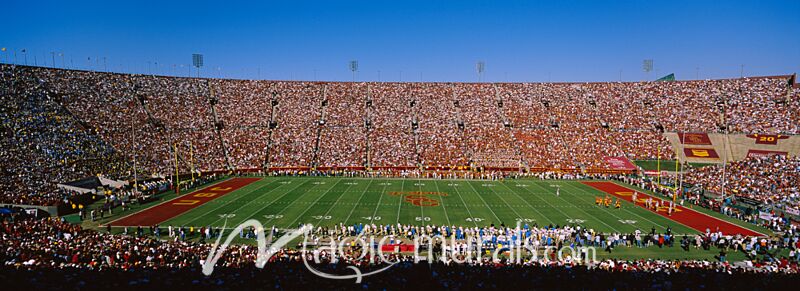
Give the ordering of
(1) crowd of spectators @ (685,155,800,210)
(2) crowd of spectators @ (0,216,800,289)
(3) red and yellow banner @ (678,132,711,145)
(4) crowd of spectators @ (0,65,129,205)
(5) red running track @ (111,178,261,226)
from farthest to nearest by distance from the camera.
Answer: (3) red and yellow banner @ (678,132,711,145)
(4) crowd of spectators @ (0,65,129,205)
(1) crowd of spectators @ (685,155,800,210)
(5) red running track @ (111,178,261,226)
(2) crowd of spectators @ (0,216,800,289)

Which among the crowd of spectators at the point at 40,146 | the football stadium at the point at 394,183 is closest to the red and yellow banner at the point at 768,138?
the football stadium at the point at 394,183

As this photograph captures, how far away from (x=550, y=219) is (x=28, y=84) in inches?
1981

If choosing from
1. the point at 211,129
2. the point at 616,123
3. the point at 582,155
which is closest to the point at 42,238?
the point at 211,129

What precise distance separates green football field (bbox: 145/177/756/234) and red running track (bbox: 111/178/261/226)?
846mm

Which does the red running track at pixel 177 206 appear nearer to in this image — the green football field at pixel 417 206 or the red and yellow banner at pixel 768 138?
the green football field at pixel 417 206

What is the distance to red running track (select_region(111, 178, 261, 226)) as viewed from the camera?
985 inches

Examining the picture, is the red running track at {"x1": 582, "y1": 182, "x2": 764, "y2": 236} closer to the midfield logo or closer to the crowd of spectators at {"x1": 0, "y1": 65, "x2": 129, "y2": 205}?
the midfield logo

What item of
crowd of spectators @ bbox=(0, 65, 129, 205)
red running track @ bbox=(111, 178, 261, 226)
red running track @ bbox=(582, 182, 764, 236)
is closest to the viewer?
red running track @ bbox=(582, 182, 764, 236)

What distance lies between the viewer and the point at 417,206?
29.3 meters

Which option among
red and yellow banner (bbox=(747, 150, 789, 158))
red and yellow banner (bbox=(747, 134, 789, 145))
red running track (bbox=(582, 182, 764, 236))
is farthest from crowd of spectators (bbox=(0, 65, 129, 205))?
red and yellow banner (bbox=(747, 134, 789, 145))

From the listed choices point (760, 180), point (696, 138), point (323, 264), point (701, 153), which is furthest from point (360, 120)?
point (323, 264)

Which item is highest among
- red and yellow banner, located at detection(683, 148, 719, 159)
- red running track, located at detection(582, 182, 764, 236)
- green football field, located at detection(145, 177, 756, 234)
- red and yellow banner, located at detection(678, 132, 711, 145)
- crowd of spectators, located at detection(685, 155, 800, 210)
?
red and yellow banner, located at detection(678, 132, 711, 145)

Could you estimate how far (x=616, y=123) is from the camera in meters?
54.2

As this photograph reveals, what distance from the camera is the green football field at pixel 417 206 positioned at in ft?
82.4
